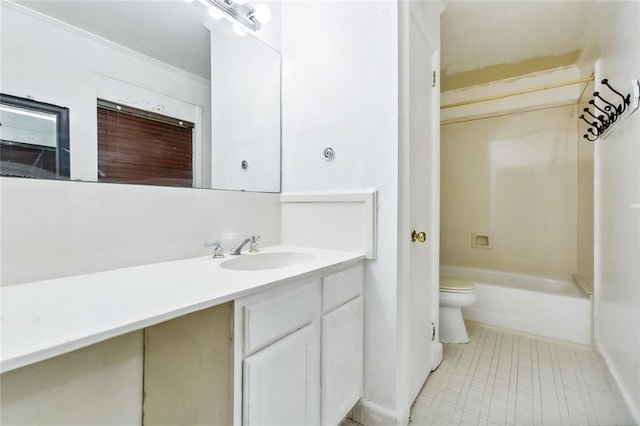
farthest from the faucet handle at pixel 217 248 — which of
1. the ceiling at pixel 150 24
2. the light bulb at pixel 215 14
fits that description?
the light bulb at pixel 215 14

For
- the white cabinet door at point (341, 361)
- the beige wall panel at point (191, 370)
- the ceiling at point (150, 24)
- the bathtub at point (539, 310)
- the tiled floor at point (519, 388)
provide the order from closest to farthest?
the beige wall panel at point (191, 370) < the ceiling at point (150, 24) < the white cabinet door at point (341, 361) < the tiled floor at point (519, 388) < the bathtub at point (539, 310)

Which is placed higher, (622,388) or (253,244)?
(253,244)

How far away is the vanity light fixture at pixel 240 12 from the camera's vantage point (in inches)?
51.6

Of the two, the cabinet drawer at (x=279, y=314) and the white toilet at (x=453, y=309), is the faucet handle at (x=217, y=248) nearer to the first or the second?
the cabinet drawer at (x=279, y=314)

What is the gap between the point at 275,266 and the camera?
4.70ft

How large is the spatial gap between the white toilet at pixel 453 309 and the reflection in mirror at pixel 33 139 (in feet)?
7.43

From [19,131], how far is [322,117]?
1142 millimetres

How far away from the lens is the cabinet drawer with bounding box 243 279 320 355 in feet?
2.72

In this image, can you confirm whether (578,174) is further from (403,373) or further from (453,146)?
(403,373)

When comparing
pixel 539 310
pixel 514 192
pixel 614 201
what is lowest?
pixel 539 310

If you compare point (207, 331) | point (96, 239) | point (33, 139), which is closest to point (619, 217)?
point (207, 331)

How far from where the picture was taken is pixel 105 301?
680 mm

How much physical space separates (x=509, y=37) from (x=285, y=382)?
2709 mm

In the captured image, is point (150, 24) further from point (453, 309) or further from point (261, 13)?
point (453, 309)
